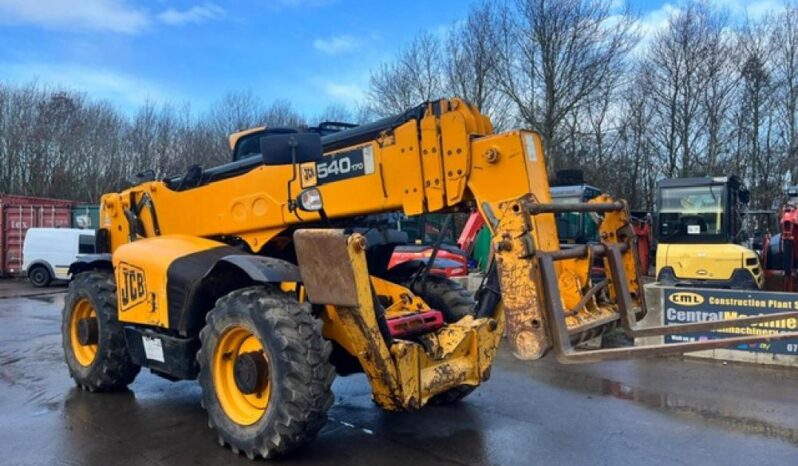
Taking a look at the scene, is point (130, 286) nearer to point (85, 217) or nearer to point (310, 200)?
point (310, 200)

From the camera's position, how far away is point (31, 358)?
907 centimetres

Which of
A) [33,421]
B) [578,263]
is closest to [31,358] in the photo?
[33,421]

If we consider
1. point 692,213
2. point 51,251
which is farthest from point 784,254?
point 51,251

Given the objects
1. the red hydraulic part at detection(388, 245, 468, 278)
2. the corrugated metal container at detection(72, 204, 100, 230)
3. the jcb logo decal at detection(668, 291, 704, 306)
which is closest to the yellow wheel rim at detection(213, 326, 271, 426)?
the jcb logo decal at detection(668, 291, 704, 306)

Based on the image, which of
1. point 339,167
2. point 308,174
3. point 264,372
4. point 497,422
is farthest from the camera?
point 497,422

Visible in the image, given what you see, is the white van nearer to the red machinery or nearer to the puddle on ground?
the puddle on ground

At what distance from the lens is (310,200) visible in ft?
17.7

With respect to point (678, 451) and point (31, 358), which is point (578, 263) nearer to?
point (678, 451)

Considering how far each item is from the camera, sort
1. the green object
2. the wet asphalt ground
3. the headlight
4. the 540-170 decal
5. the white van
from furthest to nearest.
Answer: the white van, the green object, the headlight, the 540-170 decal, the wet asphalt ground

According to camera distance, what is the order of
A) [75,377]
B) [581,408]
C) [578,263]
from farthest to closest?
[75,377], [581,408], [578,263]

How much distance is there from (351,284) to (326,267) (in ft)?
0.81

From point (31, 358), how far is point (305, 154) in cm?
619

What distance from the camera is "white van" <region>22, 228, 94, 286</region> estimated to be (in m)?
20.7

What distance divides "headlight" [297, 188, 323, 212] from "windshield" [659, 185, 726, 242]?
1285 centimetres
